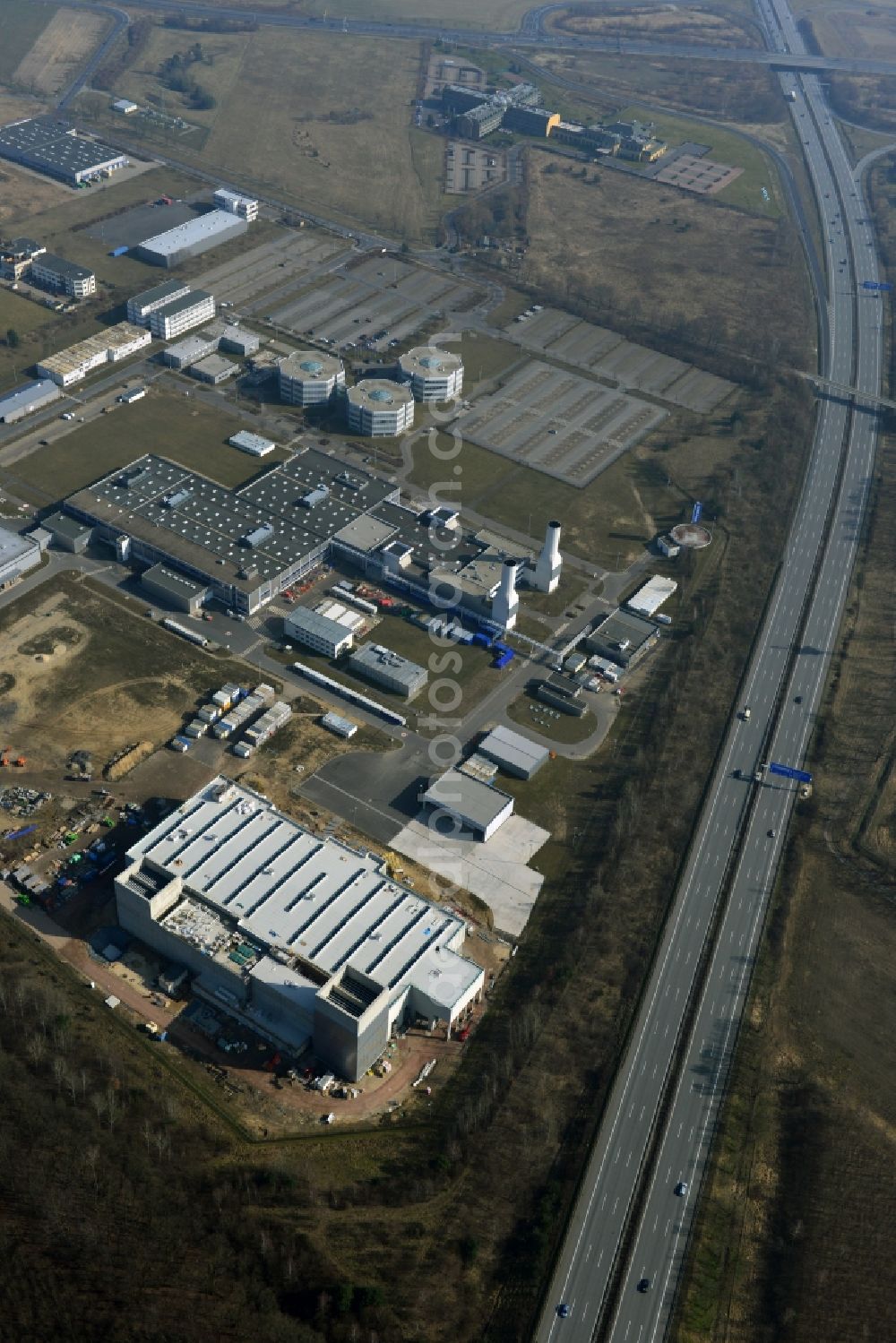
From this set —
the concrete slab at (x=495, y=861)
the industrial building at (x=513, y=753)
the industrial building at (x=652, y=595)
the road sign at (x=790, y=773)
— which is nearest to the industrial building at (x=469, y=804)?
the concrete slab at (x=495, y=861)

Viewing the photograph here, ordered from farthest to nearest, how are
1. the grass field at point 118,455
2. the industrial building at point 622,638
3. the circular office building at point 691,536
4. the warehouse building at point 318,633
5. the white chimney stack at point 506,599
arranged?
the circular office building at point 691,536, the grass field at point 118,455, the industrial building at point 622,638, the white chimney stack at point 506,599, the warehouse building at point 318,633

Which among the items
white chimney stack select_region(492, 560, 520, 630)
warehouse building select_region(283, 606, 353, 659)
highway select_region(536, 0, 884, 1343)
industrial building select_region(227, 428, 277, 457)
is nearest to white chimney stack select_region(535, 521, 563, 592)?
white chimney stack select_region(492, 560, 520, 630)

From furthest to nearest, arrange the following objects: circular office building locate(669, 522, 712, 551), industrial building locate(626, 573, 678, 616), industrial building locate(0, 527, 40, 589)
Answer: circular office building locate(669, 522, 712, 551) → industrial building locate(626, 573, 678, 616) → industrial building locate(0, 527, 40, 589)

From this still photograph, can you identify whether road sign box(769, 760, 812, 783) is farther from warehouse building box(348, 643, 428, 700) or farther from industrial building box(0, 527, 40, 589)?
industrial building box(0, 527, 40, 589)

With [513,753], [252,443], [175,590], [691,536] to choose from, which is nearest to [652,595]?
[691,536]

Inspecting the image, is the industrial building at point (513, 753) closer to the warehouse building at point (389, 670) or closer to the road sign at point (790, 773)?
the warehouse building at point (389, 670)

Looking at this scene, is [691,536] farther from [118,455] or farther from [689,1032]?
[118,455]

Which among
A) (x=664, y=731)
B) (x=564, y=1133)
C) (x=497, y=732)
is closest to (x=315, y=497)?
(x=497, y=732)
